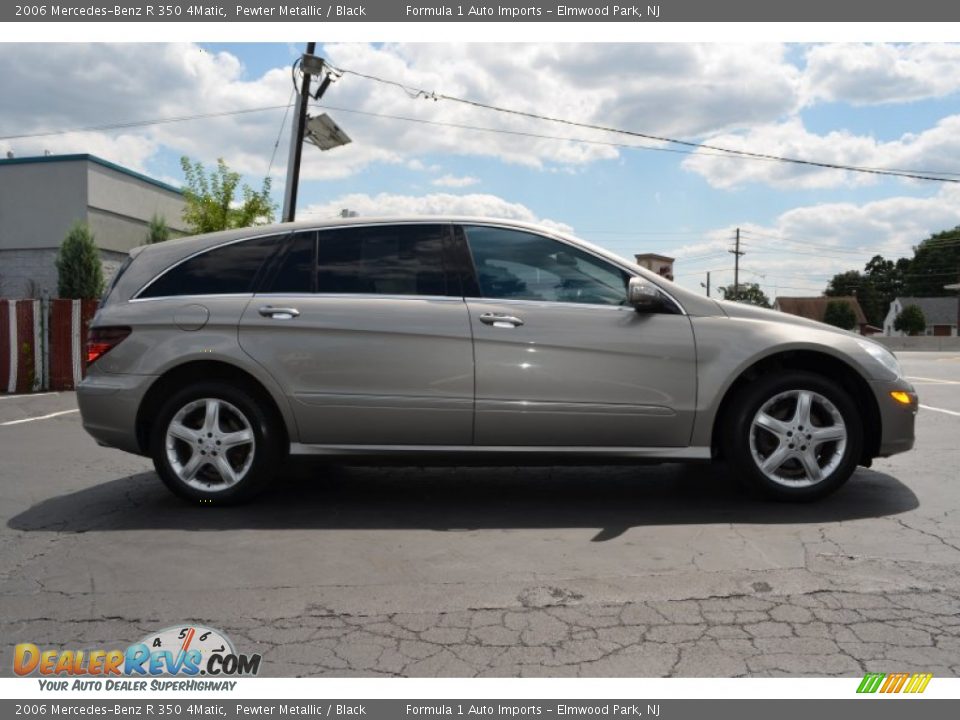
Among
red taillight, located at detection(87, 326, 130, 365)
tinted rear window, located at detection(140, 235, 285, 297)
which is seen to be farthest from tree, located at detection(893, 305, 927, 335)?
red taillight, located at detection(87, 326, 130, 365)

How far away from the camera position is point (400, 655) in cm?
285

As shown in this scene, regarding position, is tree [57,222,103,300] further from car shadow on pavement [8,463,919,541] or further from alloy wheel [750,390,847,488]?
alloy wheel [750,390,847,488]

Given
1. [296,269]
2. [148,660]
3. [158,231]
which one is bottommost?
[148,660]

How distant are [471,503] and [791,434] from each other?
1.94 metres

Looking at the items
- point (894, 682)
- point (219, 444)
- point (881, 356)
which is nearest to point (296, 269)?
point (219, 444)

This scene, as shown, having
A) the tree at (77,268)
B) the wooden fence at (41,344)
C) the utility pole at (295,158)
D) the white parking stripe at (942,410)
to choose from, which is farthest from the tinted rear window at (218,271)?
the tree at (77,268)

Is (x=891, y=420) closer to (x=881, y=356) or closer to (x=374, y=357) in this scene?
(x=881, y=356)

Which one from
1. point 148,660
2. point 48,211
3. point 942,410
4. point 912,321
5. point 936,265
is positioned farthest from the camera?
point 936,265

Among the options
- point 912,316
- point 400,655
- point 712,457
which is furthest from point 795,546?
point 912,316

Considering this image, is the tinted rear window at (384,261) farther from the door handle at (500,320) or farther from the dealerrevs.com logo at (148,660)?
the dealerrevs.com logo at (148,660)

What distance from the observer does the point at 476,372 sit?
4.70 metres

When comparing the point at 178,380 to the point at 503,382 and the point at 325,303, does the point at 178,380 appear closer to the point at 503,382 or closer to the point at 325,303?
the point at 325,303
